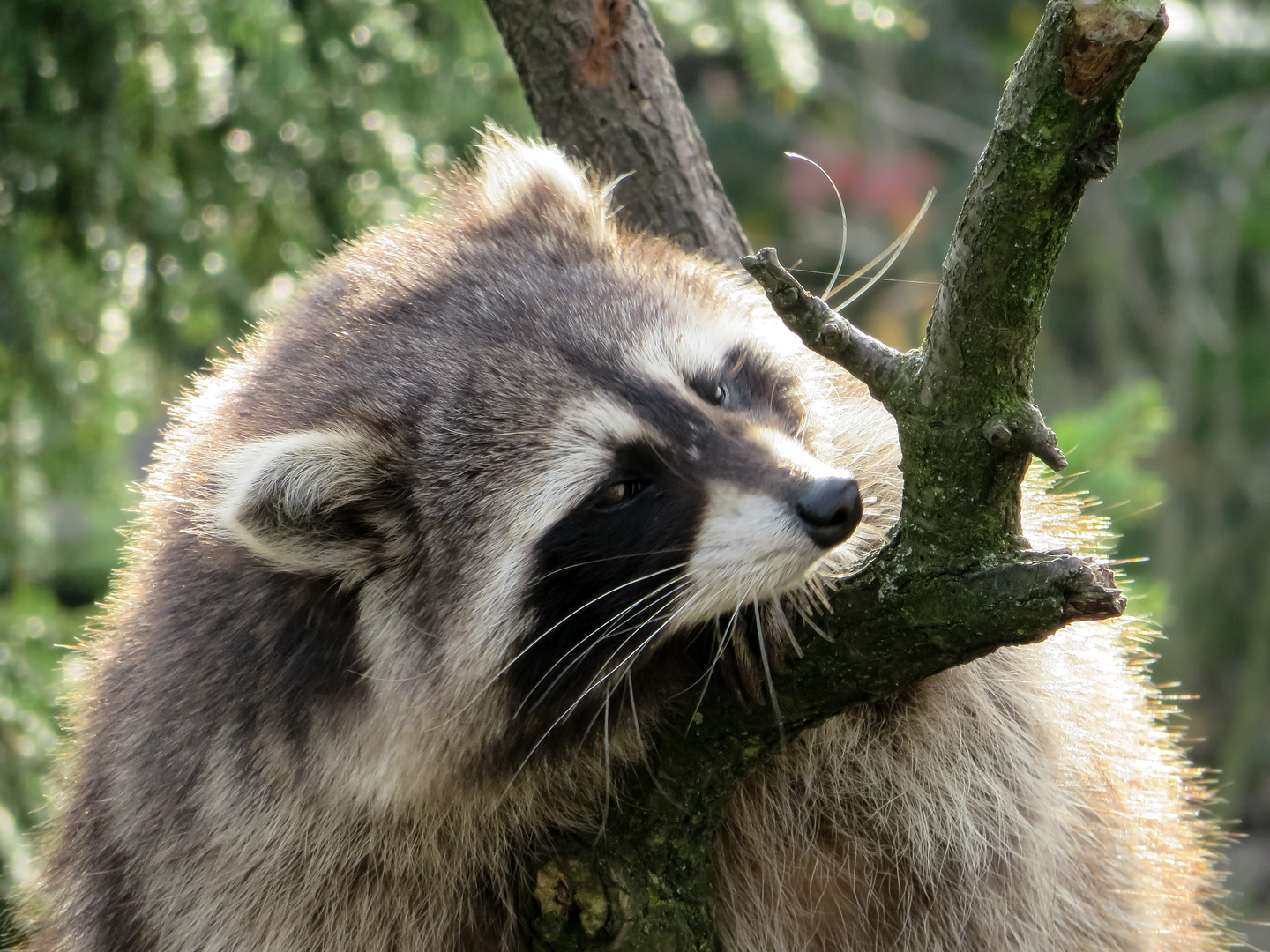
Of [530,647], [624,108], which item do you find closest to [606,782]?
[530,647]

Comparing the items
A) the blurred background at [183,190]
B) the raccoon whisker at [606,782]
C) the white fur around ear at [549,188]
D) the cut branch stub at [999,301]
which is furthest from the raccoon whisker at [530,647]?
the white fur around ear at [549,188]

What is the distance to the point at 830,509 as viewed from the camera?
2.03 meters

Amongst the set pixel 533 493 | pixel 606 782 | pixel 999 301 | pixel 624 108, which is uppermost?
pixel 624 108

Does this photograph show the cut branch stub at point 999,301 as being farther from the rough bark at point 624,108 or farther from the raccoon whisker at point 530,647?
the rough bark at point 624,108

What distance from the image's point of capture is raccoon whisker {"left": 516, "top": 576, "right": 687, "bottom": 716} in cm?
216

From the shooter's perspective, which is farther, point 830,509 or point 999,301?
point 830,509

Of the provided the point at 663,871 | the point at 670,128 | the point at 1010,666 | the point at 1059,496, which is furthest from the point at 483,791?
the point at 670,128

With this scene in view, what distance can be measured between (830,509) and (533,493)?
576mm

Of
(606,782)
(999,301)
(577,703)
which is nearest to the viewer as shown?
(999,301)

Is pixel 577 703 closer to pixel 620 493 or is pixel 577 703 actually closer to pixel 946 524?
pixel 620 493

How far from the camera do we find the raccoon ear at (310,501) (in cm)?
222

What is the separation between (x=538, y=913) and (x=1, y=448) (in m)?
2.56

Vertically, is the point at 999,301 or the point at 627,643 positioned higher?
the point at 999,301

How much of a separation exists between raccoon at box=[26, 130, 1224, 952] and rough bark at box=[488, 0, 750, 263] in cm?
20
